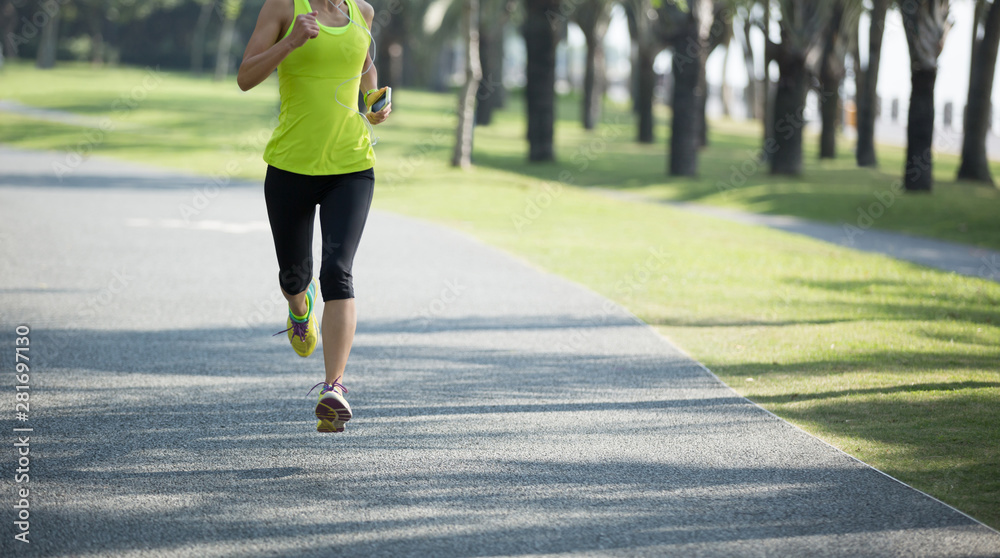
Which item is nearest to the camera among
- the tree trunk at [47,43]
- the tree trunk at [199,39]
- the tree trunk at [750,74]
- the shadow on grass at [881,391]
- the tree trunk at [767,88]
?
the shadow on grass at [881,391]

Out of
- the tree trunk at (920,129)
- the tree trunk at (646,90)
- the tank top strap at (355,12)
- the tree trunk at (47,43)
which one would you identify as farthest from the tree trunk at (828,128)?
the tree trunk at (47,43)

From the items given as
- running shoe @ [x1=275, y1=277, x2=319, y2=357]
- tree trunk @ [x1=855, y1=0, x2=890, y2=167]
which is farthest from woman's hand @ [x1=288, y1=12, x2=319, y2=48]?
tree trunk @ [x1=855, y1=0, x2=890, y2=167]

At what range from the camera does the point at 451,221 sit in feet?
47.0

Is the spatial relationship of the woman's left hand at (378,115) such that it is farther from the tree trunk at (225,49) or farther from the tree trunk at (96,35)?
the tree trunk at (96,35)

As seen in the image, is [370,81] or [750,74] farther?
[750,74]

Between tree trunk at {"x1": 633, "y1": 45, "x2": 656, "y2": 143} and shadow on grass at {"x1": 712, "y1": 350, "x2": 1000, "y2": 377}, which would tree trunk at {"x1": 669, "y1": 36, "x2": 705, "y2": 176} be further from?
shadow on grass at {"x1": 712, "y1": 350, "x2": 1000, "y2": 377}

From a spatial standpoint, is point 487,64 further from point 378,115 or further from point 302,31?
point 302,31

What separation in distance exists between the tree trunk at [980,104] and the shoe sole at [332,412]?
59.0 ft

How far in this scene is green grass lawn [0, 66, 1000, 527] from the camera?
17.0 ft

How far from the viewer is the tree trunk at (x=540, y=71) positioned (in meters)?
23.5

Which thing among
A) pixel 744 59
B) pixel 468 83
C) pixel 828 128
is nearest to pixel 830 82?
pixel 828 128

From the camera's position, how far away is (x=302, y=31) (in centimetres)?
408

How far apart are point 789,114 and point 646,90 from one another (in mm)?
9441

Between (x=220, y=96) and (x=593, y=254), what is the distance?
32.9 metres
